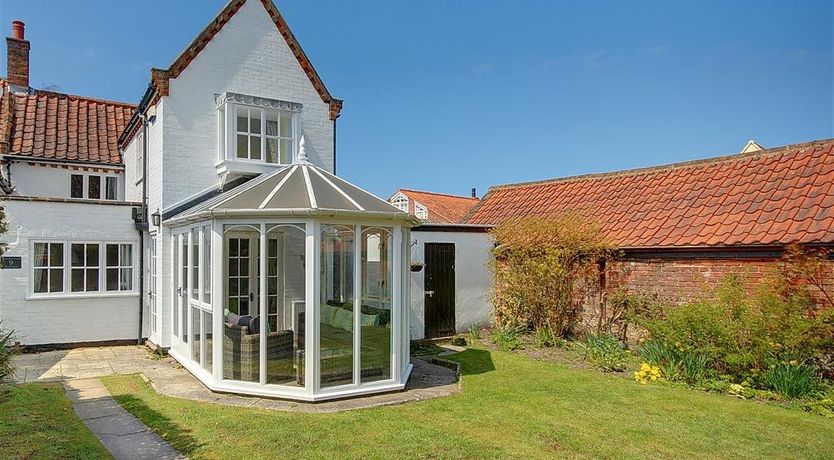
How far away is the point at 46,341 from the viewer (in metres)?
12.4

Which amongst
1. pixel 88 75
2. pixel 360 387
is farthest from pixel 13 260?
pixel 360 387

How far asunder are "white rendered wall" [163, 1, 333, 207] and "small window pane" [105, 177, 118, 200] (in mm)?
5649

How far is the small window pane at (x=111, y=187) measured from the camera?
16.0 m

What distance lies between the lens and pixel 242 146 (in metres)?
12.4

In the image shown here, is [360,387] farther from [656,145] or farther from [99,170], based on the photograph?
[656,145]

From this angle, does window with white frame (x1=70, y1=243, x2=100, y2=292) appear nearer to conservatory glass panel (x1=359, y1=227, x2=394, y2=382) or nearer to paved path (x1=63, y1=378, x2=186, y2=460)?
paved path (x1=63, y1=378, x2=186, y2=460)

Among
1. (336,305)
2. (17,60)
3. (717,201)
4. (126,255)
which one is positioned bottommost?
(336,305)

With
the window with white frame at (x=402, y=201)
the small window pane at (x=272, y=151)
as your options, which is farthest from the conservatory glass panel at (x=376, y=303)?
the window with white frame at (x=402, y=201)

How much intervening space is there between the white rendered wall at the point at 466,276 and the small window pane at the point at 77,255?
823 centimetres

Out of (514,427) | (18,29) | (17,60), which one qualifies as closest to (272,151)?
(514,427)

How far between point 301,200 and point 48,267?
8.35 metres

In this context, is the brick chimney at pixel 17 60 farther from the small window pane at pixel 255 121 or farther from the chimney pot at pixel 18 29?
the small window pane at pixel 255 121

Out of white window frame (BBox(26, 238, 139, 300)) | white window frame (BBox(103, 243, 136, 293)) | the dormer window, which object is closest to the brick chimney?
white window frame (BBox(26, 238, 139, 300))

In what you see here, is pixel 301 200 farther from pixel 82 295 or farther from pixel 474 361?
pixel 82 295
